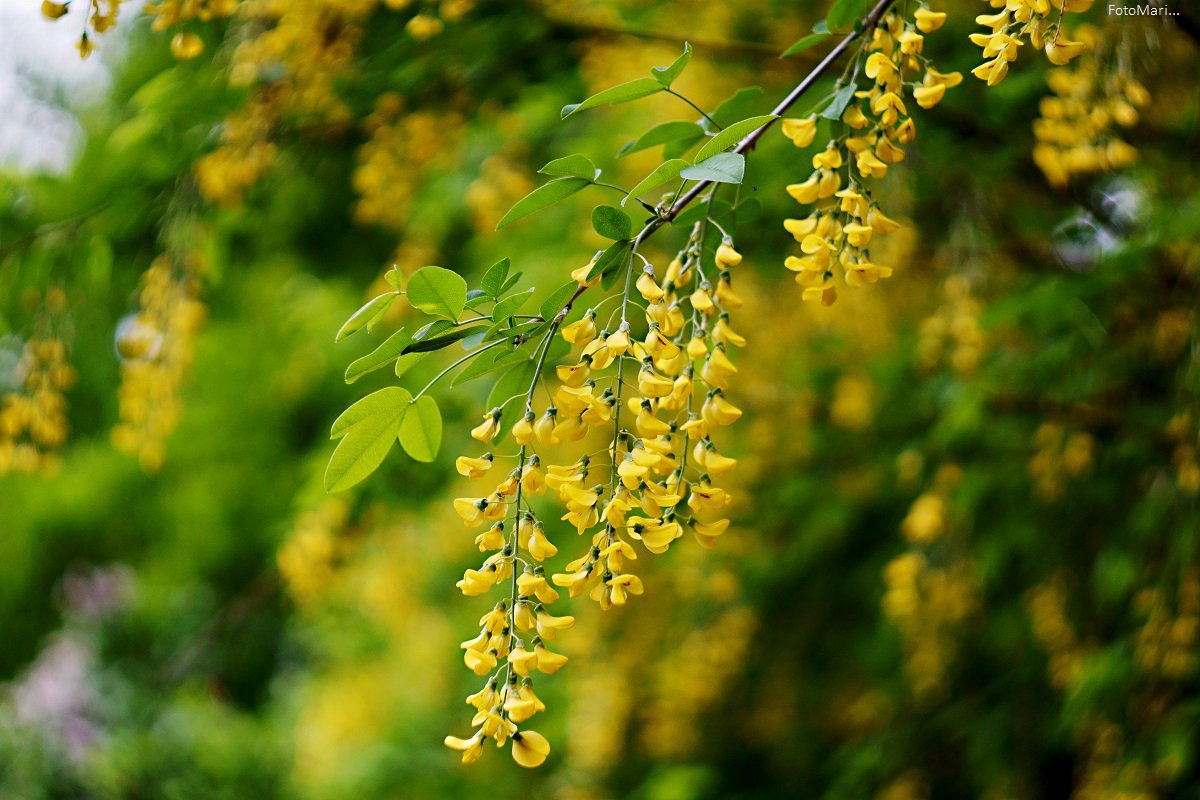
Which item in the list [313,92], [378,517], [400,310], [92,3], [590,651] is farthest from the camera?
[590,651]

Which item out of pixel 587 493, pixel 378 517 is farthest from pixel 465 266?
pixel 587 493

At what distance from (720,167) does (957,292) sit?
1.24 metres

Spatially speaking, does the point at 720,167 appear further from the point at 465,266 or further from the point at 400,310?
the point at 465,266

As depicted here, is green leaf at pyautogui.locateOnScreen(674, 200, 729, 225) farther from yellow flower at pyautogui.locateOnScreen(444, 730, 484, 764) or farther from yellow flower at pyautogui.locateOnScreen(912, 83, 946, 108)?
yellow flower at pyautogui.locateOnScreen(444, 730, 484, 764)

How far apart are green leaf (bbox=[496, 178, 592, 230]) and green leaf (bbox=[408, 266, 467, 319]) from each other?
0.05m

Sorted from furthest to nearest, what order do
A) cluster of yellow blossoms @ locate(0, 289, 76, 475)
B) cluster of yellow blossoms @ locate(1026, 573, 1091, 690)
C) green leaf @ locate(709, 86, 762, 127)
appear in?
cluster of yellow blossoms @ locate(1026, 573, 1091, 690) < cluster of yellow blossoms @ locate(0, 289, 76, 475) < green leaf @ locate(709, 86, 762, 127)

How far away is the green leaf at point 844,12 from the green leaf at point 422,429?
0.51 m

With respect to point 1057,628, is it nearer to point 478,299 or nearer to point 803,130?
point 803,130

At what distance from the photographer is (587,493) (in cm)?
67

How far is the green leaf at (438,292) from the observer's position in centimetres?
65

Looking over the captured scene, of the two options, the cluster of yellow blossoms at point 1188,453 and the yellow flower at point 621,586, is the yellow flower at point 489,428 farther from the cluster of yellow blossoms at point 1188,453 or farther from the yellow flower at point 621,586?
the cluster of yellow blossoms at point 1188,453

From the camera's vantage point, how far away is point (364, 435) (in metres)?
0.69

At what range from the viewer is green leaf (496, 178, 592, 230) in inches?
25.4

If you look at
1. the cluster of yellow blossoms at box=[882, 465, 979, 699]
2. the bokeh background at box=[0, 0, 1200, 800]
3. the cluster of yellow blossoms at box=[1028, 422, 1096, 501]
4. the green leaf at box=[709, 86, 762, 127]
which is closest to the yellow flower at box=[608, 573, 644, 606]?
the green leaf at box=[709, 86, 762, 127]
